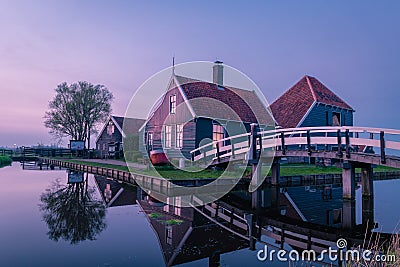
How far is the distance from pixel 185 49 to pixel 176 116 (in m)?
5.91

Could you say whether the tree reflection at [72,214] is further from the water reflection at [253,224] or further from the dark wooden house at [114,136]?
the dark wooden house at [114,136]

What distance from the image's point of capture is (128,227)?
25.8 ft

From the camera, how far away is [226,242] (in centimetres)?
654

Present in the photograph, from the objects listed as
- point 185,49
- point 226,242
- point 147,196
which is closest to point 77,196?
point 147,196

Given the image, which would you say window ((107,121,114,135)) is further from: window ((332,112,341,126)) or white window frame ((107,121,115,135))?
window ((332,112,341,126))

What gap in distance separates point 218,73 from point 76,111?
2368 centimetres

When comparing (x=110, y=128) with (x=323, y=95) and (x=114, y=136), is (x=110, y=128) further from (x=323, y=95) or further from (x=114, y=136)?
(x=323, y=95)

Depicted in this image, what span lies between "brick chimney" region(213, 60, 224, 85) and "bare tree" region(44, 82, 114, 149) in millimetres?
22705

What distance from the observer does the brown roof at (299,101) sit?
2427 centimetres

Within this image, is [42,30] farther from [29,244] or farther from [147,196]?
[29,244]

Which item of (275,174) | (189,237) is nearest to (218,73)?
(275,174)

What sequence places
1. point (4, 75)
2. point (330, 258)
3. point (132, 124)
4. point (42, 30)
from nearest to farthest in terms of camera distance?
1. point (330, 258)
2. point (42, 30)
3. point (4, 75)
4. point (132, 124)

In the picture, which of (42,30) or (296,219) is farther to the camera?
(42,30)

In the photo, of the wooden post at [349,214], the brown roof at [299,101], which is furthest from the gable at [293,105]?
the wooden post at [349,214]
